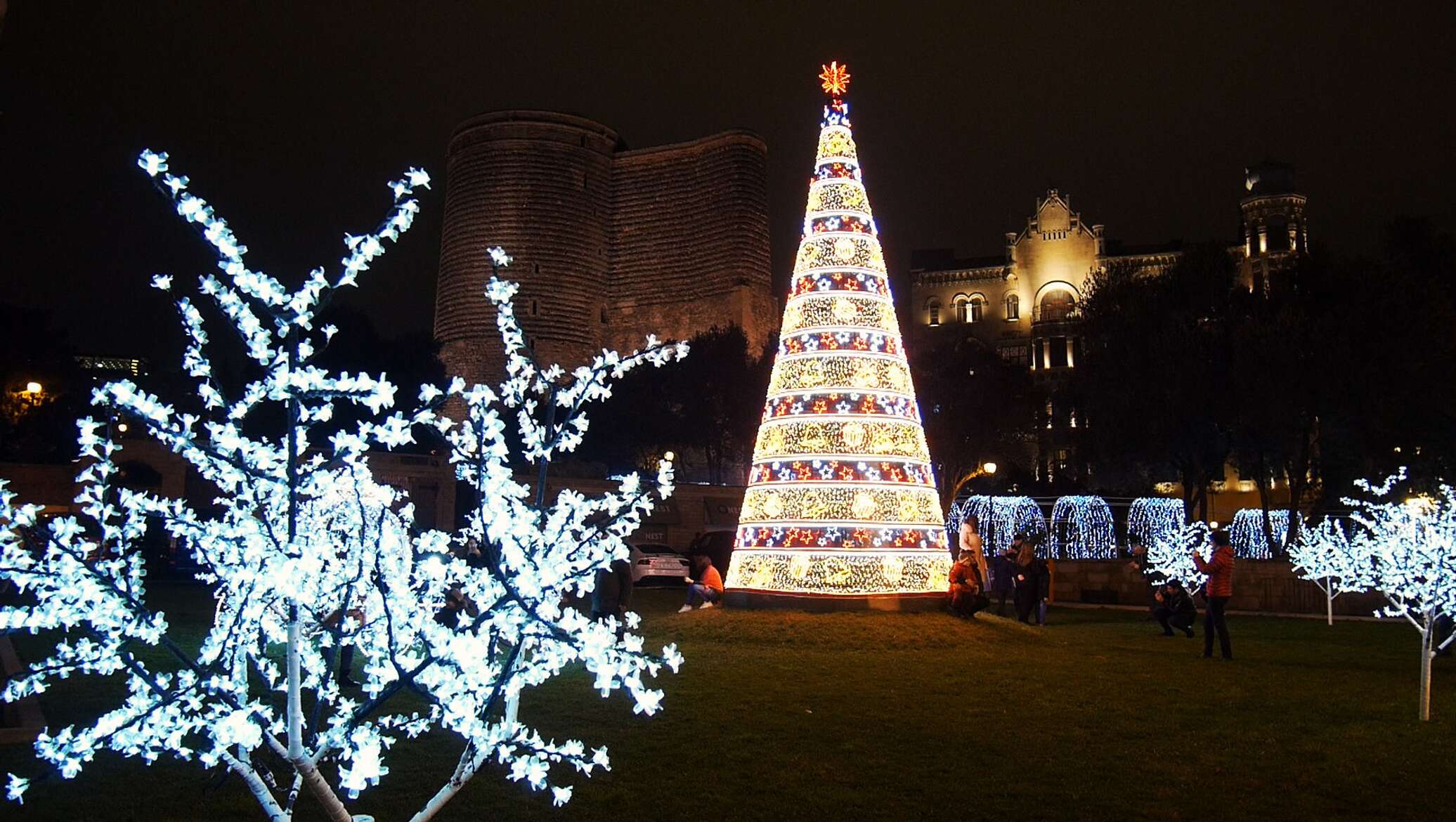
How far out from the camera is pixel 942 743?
8406mm

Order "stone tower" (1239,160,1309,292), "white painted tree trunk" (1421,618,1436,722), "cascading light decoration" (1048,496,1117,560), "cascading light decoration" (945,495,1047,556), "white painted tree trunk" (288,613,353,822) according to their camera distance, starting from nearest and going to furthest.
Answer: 1. "white painted tree trunk" (288,613,353,822)
2. "white painted tree trunk" (1421,618,1436,722)
3. "cascading light decoration" (945,495,1047,556)
4. "cascading light decoration" (1048,496,1117,560)
5. "stone tower" (1239,160,1309,292)

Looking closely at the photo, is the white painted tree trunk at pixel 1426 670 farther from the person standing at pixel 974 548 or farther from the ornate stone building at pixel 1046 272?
the ornate stone building at pixel 1046 272

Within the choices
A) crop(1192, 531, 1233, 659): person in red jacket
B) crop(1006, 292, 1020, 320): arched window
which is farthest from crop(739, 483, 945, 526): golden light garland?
crop(1006, 292, 1020, 320): arched window

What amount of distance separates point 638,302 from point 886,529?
62620 millimetres

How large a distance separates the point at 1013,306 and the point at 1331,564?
5325 centimetres

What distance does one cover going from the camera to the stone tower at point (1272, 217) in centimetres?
6419

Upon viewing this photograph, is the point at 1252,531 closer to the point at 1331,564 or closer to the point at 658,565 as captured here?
the point at 658,565

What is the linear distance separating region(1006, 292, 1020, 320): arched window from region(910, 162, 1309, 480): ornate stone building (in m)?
0.04

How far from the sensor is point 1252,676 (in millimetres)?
11984

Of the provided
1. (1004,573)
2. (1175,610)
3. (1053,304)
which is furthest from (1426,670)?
(1053,304)

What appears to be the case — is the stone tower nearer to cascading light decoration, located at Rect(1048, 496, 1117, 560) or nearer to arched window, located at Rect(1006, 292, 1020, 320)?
arched window, located at Rect(1006, 292, 1020, 320)

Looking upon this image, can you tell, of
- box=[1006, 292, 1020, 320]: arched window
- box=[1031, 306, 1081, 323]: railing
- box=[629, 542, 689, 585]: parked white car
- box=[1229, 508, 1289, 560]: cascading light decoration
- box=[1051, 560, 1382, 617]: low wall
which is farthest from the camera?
box=[1006, 292, 1020, 320]: arched window

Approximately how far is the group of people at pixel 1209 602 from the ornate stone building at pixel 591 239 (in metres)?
54.2

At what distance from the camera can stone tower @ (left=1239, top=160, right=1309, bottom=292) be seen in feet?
211
